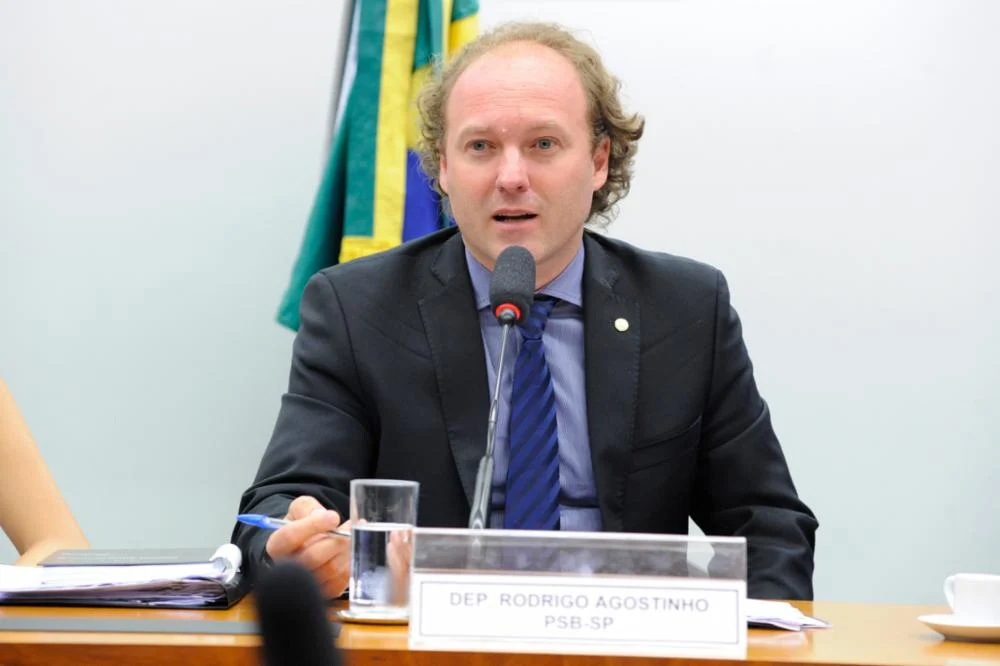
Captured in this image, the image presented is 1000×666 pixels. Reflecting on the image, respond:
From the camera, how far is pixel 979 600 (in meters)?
1.34

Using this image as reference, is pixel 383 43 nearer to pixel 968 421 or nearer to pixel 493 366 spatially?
pixel 493 366

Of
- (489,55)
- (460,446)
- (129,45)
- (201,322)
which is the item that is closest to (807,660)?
(460,446)

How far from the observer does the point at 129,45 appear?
313 cm

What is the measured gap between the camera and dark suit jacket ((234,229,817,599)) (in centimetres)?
198

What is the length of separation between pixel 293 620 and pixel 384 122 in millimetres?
2311

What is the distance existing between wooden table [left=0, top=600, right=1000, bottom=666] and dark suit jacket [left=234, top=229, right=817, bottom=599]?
2.01 feet

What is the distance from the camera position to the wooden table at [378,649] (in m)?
1.04

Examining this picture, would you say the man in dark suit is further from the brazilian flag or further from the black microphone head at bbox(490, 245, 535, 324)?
the black microphone head at bbox(490, 245, 535, 324)

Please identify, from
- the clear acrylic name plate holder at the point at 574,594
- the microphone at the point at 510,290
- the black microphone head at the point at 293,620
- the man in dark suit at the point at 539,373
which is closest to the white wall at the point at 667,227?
the man in dark suit at the point at 539,373

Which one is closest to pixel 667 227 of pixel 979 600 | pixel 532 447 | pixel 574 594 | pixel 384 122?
pixel 384 122

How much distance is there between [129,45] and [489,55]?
1.25 metres

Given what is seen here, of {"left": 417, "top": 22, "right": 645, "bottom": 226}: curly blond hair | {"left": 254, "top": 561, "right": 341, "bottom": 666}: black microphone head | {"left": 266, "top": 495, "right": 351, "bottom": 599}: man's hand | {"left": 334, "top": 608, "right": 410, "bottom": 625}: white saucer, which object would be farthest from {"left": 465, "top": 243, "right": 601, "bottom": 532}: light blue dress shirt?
{"left": 254, "top": 561, "right": 341, "bottom": 666}: black microphone head

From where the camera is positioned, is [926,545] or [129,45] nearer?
[129,45]

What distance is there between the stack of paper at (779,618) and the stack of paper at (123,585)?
53 centimetres
